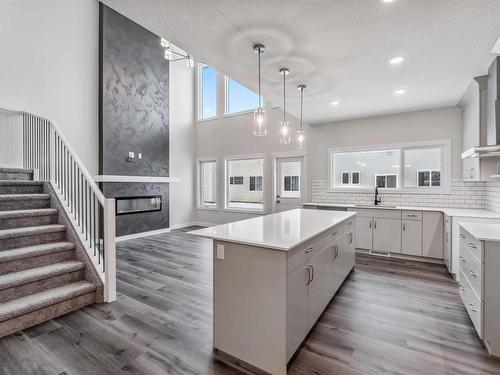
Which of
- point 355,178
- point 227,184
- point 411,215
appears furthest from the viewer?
point 227,184

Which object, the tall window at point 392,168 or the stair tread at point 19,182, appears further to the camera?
the tall window at point 392,168

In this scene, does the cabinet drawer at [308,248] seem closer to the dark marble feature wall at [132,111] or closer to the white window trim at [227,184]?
the white window trim at [227,184]

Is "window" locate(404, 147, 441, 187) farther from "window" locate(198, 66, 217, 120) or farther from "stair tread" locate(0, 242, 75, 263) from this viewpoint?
"stair tread" locate(0, 242, 75, 263)

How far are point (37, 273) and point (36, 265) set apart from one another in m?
0.23

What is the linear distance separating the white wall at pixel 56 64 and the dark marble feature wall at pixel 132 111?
0.20 meters

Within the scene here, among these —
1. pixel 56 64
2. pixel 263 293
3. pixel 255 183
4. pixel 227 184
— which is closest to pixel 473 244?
pixel 263 293

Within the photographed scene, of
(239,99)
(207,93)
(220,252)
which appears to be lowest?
(220,252)

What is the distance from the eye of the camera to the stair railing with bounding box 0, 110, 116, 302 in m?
2.96

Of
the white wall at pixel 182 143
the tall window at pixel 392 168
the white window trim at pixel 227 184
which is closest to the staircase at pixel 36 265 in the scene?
the white wall at pixel 182 143

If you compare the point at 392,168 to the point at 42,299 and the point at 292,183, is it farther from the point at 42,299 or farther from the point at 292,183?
the point at 42,299

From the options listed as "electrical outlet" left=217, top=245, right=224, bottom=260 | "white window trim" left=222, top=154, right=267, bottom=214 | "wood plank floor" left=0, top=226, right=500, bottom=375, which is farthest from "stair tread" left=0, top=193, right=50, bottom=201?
"white window trim" left=222, top=154, right=267, bottom=214

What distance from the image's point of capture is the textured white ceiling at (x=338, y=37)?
6.79ft

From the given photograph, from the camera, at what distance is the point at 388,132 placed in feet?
17.1

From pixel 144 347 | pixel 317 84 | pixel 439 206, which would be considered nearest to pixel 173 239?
pixel 144 347
